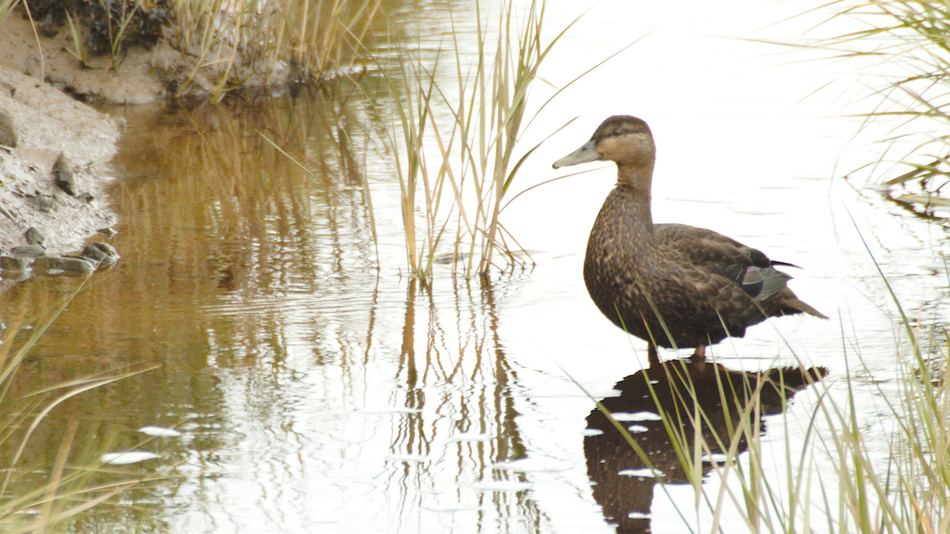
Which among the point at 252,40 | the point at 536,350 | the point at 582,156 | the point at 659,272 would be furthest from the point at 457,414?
the point at 252,40

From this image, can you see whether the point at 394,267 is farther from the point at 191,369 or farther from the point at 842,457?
the point at 842,457

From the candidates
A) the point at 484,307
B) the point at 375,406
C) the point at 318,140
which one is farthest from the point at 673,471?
the point at 318,140

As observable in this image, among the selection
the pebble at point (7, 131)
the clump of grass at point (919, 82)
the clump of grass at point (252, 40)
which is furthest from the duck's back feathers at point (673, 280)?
the clump of grass at point (252, 40)

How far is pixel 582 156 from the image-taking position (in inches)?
154

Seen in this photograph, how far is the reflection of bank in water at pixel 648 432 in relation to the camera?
9.18 ft

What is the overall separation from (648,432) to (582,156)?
1.19m

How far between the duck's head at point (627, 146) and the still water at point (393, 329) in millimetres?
651

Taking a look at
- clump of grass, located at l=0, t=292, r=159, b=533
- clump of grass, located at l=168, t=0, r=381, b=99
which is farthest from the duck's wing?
clump of grass, located at l=168, t=0, r=381, b=99

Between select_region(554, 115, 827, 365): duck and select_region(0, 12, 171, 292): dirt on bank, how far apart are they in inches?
99.9

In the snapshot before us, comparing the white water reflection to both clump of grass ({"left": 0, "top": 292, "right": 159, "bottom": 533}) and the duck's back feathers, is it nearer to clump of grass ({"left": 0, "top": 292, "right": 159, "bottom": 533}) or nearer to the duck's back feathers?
the duck's back feathers

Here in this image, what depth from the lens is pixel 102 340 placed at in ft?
12.4

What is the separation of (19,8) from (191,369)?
488cm

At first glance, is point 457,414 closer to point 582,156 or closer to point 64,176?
point 582,156

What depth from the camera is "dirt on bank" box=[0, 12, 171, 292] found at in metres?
4.79
